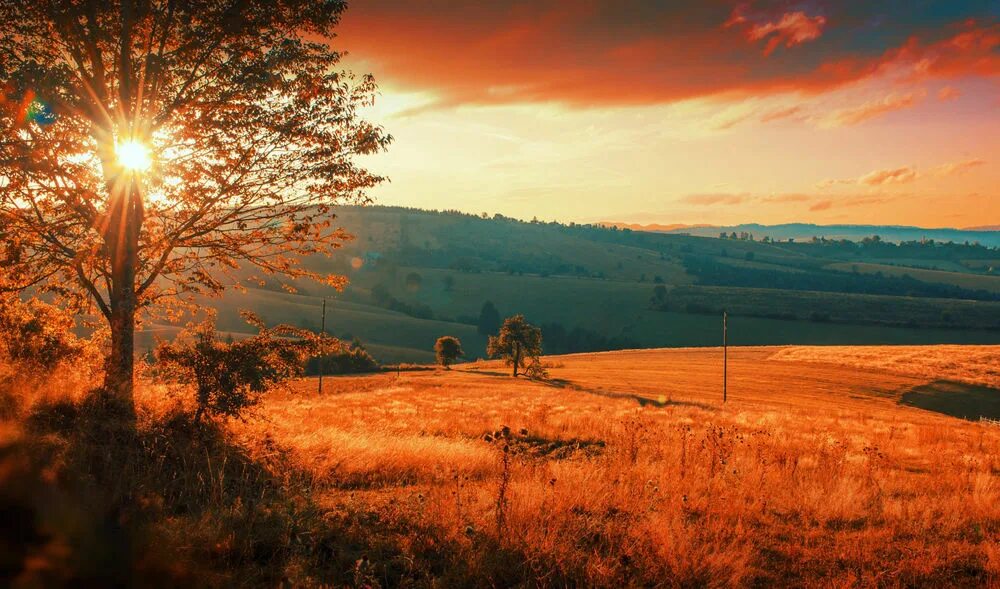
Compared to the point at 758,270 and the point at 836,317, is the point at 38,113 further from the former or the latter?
the point at 758,270

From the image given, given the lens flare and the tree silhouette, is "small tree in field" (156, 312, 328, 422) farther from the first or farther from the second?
the tree silhouette

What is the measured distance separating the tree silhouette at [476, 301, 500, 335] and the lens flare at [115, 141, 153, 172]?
408 ft

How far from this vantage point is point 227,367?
937 cm

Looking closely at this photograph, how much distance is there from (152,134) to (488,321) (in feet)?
415

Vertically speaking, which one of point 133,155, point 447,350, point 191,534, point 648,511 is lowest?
point 447,350

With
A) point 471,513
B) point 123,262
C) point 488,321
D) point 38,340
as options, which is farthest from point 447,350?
point 471,513

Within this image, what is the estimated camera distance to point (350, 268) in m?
171

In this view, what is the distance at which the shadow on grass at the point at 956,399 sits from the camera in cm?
4822

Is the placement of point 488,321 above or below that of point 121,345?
below

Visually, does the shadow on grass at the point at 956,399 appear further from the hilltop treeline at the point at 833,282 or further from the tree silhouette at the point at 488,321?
the hilltop treeline at the point at 833,282

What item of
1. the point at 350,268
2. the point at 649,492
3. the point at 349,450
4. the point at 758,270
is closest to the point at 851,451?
the point at 649,492

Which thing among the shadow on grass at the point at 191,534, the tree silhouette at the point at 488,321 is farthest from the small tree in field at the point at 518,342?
the tree silhouette at the point at 488,321

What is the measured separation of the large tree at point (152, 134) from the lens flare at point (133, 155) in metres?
0.03

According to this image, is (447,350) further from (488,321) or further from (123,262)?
(123,262)
